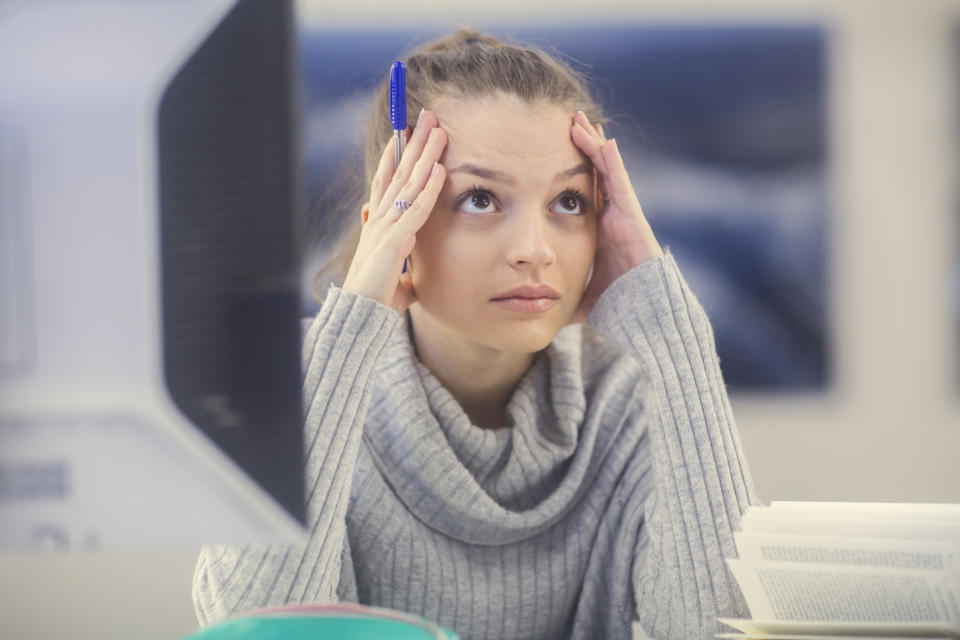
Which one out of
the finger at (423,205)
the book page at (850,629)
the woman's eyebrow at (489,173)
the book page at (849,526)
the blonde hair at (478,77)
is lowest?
the book page at (850,629)

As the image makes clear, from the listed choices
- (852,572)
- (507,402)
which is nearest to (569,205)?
(507,402)

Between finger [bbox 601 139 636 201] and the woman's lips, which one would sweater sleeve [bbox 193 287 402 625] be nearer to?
the woman's lips

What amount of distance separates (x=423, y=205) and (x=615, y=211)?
0.25 meters

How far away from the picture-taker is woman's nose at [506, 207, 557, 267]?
3.10ft

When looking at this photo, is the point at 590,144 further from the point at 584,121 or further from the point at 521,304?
the point at 521,304

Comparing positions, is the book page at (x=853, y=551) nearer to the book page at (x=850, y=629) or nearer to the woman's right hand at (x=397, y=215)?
the book page at (x=850, y=629)

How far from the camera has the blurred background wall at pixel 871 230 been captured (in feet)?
8.52

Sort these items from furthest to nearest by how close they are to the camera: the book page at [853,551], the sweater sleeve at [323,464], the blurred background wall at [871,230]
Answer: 1. the blurred background wall at [871,230]
2. the sweater sleeve at [323,464]
3. the book page at [853,551]

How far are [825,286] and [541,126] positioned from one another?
6.31ft

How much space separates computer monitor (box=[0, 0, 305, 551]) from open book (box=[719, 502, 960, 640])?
1.27 ft

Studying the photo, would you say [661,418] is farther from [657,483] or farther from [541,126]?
[541,126]

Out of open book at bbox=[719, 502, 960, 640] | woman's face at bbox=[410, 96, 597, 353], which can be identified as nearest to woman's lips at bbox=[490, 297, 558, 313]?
woman's face at bbox=[410, 96, 597, 353]

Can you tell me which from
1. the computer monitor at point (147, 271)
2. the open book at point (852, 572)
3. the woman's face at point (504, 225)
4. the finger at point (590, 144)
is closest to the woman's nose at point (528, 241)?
the woman's face at point (504, 225)

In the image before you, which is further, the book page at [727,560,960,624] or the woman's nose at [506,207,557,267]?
the woman's nose at [506,207,557,267]
